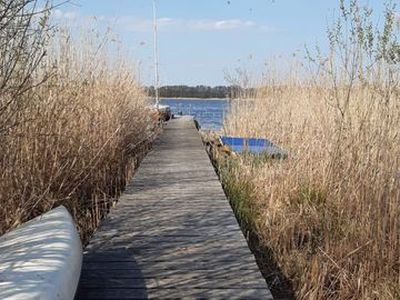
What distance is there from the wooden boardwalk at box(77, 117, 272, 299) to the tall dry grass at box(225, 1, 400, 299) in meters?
0.46

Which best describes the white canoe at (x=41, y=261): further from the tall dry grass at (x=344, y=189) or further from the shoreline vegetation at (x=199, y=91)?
the shoreline vegetation at (x=199, y=91)

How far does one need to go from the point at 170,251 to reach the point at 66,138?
6.37 ft

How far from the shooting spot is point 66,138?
16.9 feet

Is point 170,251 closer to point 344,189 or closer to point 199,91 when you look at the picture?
point 344,189

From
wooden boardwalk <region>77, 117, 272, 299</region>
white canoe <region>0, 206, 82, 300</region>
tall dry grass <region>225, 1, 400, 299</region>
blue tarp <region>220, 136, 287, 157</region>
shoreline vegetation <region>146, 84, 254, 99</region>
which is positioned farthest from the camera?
shoreline vegetation <region>146, 84, 254, 99</region>

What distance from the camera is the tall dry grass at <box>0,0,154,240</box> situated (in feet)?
13.6

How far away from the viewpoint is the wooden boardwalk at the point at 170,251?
3.01 meters

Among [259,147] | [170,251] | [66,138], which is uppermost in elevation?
[66,138]

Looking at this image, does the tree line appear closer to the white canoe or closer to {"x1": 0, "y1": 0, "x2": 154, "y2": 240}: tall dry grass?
{"x1": 0, "y1": 0, "x2": 154, "y2": 240}: tall dry grass

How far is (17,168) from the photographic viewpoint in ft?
14.1

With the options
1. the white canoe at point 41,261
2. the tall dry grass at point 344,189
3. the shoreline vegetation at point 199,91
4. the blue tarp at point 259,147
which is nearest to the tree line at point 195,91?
the shoreline vegetation at point 199,91

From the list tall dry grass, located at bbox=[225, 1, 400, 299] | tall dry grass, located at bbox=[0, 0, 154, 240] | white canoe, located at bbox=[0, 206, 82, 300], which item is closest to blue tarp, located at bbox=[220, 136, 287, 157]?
tall dry grass, located at bbox=[225, 1, 400, 299]

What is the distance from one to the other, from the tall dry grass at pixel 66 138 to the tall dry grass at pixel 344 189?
157cm

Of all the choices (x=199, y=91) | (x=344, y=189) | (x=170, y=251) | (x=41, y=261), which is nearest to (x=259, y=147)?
(x=344, y=189)
